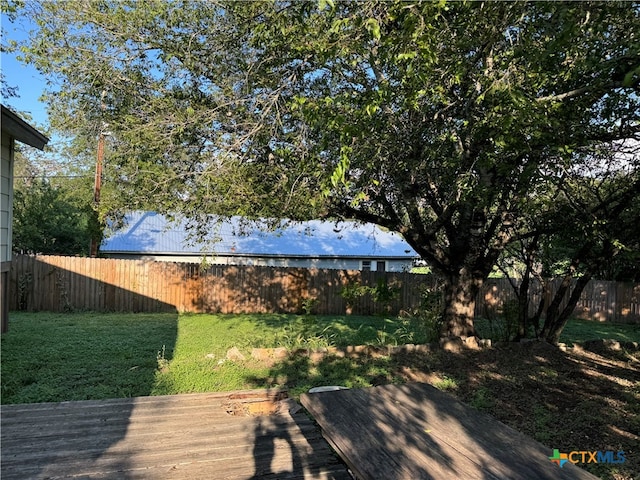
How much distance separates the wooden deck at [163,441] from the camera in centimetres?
288

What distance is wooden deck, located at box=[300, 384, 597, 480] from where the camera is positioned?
2.04 m

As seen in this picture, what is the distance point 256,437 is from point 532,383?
3.88m

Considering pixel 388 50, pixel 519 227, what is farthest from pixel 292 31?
pixel 519 227

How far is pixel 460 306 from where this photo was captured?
7.21m

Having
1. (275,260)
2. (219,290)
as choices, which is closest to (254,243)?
(275,260)

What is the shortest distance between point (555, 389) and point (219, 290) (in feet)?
34.3

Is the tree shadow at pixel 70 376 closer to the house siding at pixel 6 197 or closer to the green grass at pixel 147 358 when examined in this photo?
the green grass at pixel 147 358

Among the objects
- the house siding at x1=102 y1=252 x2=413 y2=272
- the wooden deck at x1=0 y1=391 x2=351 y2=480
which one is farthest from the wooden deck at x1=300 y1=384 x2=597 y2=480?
the house siding at x1=102 y1=252 x2=413 y2=272

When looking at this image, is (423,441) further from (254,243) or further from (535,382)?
(254,243)

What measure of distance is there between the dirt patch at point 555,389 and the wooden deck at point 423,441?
149cm

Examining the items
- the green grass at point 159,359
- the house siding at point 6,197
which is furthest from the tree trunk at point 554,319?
the house siding at point 6,197

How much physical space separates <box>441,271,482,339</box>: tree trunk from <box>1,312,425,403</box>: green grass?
2.75 feet

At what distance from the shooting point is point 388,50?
3.64m

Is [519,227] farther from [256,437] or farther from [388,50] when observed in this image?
[256,437]
